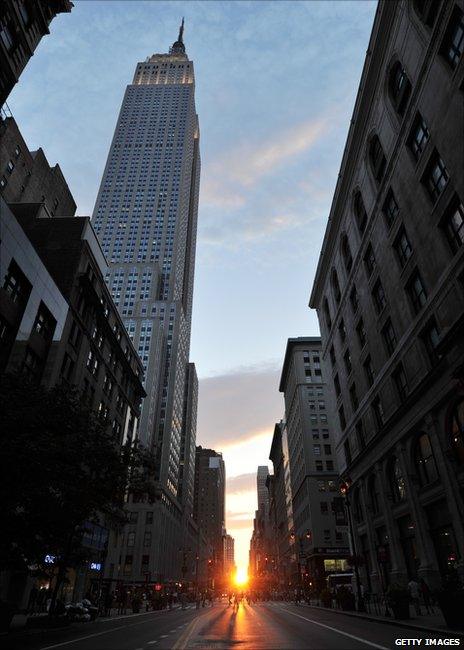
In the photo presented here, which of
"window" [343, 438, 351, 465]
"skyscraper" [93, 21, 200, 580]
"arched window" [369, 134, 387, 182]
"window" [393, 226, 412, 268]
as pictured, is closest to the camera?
"window" [393, 226, 412, 268]

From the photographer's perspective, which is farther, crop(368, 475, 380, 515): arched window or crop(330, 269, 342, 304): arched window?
crop(330, 269, 342, 304): arched window

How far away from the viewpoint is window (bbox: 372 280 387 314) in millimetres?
36656

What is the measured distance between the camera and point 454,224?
25.3 m

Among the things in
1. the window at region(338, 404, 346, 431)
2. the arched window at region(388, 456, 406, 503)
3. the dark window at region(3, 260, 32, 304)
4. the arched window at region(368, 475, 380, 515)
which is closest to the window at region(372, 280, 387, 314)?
the arched window at region(388, 456, 406, 503)

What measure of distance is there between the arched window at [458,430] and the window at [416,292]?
8.02 meters

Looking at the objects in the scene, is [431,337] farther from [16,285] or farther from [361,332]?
[16,285]

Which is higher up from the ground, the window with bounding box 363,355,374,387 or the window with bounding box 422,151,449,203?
the window with bounding box 422,151,449,203

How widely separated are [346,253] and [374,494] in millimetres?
25237

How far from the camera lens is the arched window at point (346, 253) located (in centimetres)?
4566

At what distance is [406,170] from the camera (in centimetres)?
3072

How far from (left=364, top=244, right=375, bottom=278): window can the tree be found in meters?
27.9

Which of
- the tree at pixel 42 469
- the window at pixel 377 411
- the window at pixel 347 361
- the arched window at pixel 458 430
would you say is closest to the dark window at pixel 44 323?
the tree at pixel 42 469

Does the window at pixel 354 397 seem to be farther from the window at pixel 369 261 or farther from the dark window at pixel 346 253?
the dark window at pixel 346 253

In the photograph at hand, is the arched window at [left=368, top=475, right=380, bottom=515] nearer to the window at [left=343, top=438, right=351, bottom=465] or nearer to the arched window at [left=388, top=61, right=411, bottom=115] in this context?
the window at [left=343, top=438, right=351, bottom=465]
